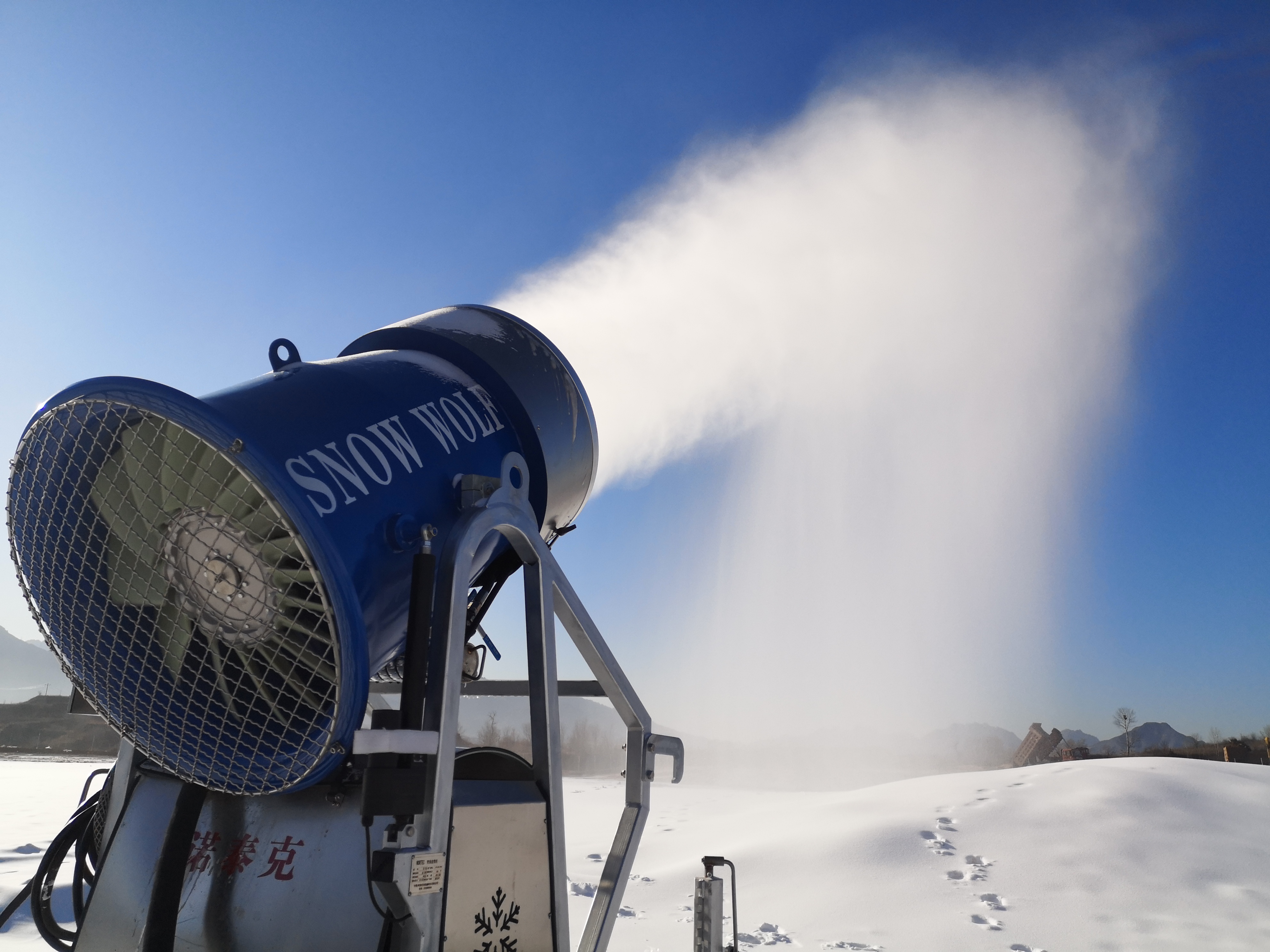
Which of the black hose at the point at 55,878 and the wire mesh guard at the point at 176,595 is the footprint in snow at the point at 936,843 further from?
the wire mesh guard at the point at 176,595

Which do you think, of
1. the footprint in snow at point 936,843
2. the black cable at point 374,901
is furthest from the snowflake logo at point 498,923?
the footprint in snow at point 936,843

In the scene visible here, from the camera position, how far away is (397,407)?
267 centimetres

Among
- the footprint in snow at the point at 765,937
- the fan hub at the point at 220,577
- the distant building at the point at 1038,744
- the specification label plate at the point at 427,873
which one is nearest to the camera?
the specification label plate at the point at 427,873

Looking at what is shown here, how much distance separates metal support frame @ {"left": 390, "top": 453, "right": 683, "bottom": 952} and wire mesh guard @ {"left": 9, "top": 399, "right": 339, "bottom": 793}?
1.06ft

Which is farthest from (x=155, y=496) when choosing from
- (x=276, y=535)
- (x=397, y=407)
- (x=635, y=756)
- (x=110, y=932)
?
(x=635, y=756)

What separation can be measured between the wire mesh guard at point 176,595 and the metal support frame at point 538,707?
12.8 inches

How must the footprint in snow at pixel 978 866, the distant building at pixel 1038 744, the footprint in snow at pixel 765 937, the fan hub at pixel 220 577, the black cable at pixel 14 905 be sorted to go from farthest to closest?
the distant building at pixel 1038 744, the footprint in snow at pixel 978 866, the footprint in snow at pixel 765 937, the black cable at pixel 14 905, the fan hub at pixel 220 577

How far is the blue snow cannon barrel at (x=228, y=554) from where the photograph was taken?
1995 millimetres

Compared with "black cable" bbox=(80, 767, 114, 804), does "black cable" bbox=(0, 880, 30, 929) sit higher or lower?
lower

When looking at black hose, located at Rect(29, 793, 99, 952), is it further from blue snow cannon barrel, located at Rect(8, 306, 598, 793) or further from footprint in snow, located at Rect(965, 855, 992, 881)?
footprint in snow, located at Rect(965, 855, 992, 881)

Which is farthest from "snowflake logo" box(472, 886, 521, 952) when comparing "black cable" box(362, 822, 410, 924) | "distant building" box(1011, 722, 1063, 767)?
"distant building" box(1011, 722, 1063, 767)

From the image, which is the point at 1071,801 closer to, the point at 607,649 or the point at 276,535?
the point at 607,649

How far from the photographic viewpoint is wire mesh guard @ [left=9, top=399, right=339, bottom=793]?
6.79ft

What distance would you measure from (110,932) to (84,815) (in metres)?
0.63
